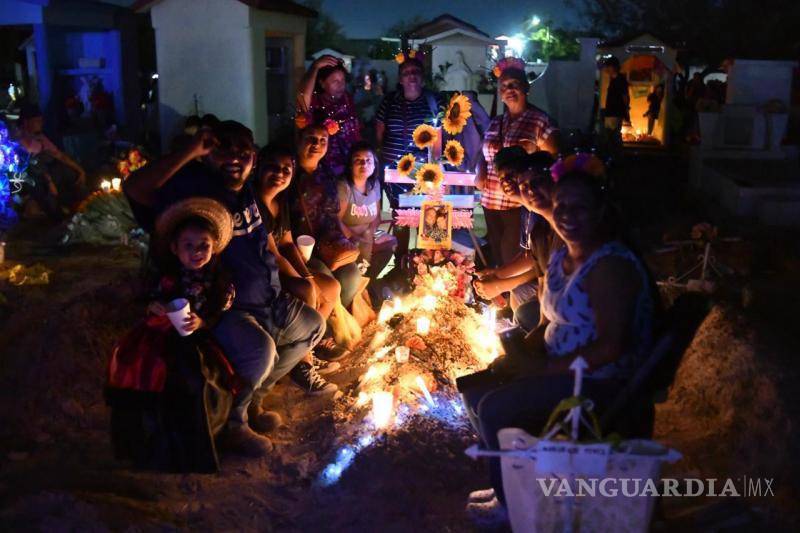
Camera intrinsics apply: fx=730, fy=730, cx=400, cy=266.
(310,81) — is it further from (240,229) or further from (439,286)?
(240,229)

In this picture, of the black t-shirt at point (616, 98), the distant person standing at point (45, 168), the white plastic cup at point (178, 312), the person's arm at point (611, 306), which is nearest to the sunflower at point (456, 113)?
the white plastic cup at point (178, 312)

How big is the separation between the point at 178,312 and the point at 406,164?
2.98m

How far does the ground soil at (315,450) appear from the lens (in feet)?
11.4

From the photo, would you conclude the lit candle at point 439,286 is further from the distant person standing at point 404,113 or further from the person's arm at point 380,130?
the person's arm at point 380,130

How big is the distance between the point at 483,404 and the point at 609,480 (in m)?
0.76

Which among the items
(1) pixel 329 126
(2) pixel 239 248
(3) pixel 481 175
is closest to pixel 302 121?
(1) pixel 329 126

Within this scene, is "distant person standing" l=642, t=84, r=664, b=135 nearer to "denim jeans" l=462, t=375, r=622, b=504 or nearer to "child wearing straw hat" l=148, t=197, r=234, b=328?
"child wearing straw hat" l=148, t=197, r=234, b=328

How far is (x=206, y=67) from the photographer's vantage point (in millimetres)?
11906

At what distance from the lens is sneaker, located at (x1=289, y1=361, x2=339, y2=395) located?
5.18m

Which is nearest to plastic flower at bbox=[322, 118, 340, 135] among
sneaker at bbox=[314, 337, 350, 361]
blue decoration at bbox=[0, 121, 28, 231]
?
sneaker at bbox=[314, 337, 350, 361]

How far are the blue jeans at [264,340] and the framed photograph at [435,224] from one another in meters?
1.73

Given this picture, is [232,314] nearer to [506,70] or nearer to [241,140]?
[241,140]

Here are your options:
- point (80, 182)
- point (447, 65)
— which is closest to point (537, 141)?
point (80, 182)

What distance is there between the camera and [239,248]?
4375mm
